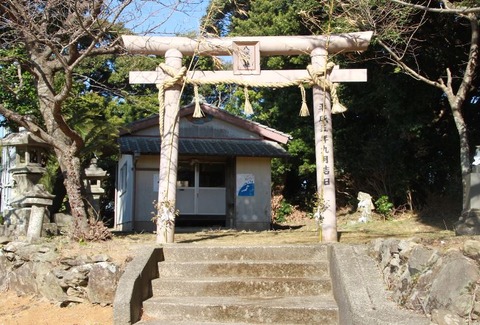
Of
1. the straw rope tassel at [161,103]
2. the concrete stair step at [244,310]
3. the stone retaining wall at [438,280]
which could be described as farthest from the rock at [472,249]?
the straw rope tassel at [161,103]

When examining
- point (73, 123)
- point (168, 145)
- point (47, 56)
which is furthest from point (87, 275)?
point (73, 123)

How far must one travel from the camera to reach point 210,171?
18.8 meters

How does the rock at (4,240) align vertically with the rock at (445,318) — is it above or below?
above

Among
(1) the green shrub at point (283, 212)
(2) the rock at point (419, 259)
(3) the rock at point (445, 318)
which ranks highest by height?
(1) the green shrub at point (283, 212)

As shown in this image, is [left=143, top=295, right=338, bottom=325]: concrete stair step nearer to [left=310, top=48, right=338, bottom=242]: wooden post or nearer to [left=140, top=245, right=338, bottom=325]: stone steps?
[left=140, top=245, right=338, bottom=325]: stone steps

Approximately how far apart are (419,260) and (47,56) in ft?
26.7

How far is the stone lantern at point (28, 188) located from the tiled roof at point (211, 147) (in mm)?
5235

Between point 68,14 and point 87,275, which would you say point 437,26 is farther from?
point 87,275

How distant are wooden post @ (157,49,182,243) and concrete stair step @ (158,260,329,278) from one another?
1227 mm

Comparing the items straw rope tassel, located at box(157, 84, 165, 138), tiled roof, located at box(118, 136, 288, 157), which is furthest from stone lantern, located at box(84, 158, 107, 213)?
straw rope tassel, located at box(157, 84, 165, 138)

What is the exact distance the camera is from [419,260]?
4867 millimetres

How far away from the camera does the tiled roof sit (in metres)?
16.6

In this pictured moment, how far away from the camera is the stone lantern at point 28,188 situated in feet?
29.9

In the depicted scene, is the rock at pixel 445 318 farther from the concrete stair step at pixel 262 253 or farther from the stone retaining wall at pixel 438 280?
the concrete stair step at pixel 262 253
